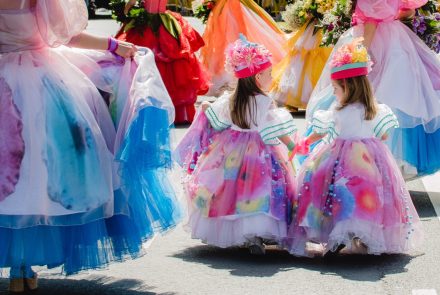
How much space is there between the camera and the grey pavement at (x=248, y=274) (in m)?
6.98

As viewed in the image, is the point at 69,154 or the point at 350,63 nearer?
the point at 69,154

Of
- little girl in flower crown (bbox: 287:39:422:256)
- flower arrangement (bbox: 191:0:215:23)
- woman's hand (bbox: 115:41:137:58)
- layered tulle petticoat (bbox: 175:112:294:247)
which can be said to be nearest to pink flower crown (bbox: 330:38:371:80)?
little girl in flower crown (bbox: 287:39:422:256)

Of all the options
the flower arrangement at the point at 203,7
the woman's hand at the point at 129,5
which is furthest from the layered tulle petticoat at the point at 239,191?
the flower arrangement at the point at 203,7

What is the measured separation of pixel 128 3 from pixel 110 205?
7248mm

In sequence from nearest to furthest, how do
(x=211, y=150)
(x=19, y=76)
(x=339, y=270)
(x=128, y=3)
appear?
(x=19, y=76) < (x=339, y=270) < (x=211, y=150) < (x=128, y=3)

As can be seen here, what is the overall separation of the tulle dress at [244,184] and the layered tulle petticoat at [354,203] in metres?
0.16

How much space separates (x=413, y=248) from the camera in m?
7.78

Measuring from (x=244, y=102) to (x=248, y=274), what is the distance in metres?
1.25

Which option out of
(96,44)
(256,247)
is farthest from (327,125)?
(96,44)

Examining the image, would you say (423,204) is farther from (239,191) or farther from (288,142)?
(239,191)

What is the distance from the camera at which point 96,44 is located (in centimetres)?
704

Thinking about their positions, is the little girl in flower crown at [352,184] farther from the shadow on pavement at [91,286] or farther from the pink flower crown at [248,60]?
the shadow on pavement at [91,286]

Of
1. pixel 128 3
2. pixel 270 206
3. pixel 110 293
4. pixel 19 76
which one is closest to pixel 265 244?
pixel 270 206

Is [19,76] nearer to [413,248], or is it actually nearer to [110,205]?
[110,205]
